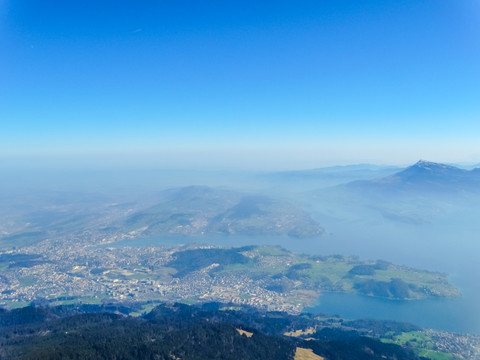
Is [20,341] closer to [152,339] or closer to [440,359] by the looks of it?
[152,339]

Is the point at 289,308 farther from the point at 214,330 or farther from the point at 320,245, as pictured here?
the point at 320,245

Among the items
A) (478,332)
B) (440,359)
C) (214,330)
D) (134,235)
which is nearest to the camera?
(214,330)

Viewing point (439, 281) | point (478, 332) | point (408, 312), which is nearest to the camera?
point (478, 332)

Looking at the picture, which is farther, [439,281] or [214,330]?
[439,281]

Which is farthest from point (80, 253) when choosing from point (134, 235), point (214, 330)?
point (214, 330)

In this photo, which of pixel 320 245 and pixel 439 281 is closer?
pixel 439 281

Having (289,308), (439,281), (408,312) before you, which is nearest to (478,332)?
(408,312)

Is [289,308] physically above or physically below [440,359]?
below

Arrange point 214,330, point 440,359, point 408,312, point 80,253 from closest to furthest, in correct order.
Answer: point 214,330, point 440,359, point 408,312, point 80,253

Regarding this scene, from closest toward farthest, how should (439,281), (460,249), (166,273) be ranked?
(439,281), (166,273), (460,249)
